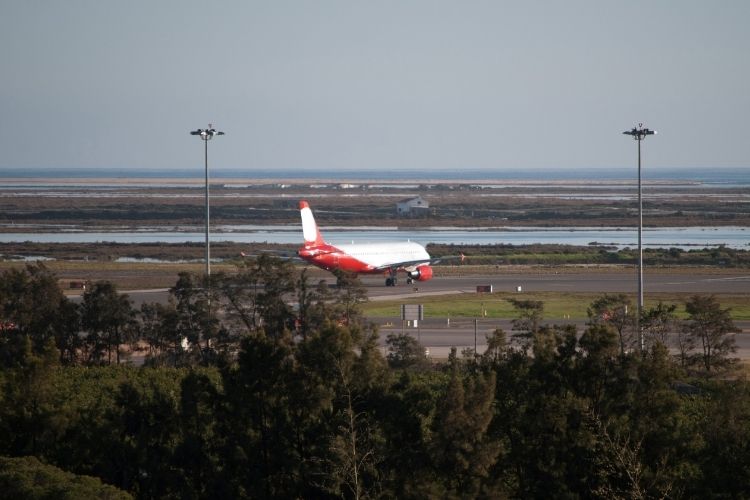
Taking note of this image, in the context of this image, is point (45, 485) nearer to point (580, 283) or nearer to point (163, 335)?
point (163, 335)

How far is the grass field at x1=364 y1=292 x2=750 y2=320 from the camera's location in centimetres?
7050

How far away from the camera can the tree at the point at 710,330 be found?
52438 mm

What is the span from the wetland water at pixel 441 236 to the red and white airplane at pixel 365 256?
4018 centimetres

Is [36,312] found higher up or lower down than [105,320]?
higher up

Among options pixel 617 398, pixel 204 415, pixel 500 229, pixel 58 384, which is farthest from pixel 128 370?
pixel 500 229

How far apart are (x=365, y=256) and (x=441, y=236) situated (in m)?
59.7

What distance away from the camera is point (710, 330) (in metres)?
53.5

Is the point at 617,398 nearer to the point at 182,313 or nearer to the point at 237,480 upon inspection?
the point at 237,480

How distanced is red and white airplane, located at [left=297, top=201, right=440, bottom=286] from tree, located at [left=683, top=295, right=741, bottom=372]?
36559 mm

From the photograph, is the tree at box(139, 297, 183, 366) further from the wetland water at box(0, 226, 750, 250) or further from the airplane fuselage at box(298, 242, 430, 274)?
the wetland water at box(0, 226, 750, 250)

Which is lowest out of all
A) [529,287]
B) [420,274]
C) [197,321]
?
[529,287]

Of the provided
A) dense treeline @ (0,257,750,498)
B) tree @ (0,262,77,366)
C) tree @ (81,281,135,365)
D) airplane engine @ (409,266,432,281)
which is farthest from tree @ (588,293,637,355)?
airplane engine @ (409,266,432,281)

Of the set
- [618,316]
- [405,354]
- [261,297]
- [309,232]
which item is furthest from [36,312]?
[309,232]

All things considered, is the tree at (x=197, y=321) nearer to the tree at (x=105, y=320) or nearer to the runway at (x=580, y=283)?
the tree at (x=105, y=320)
